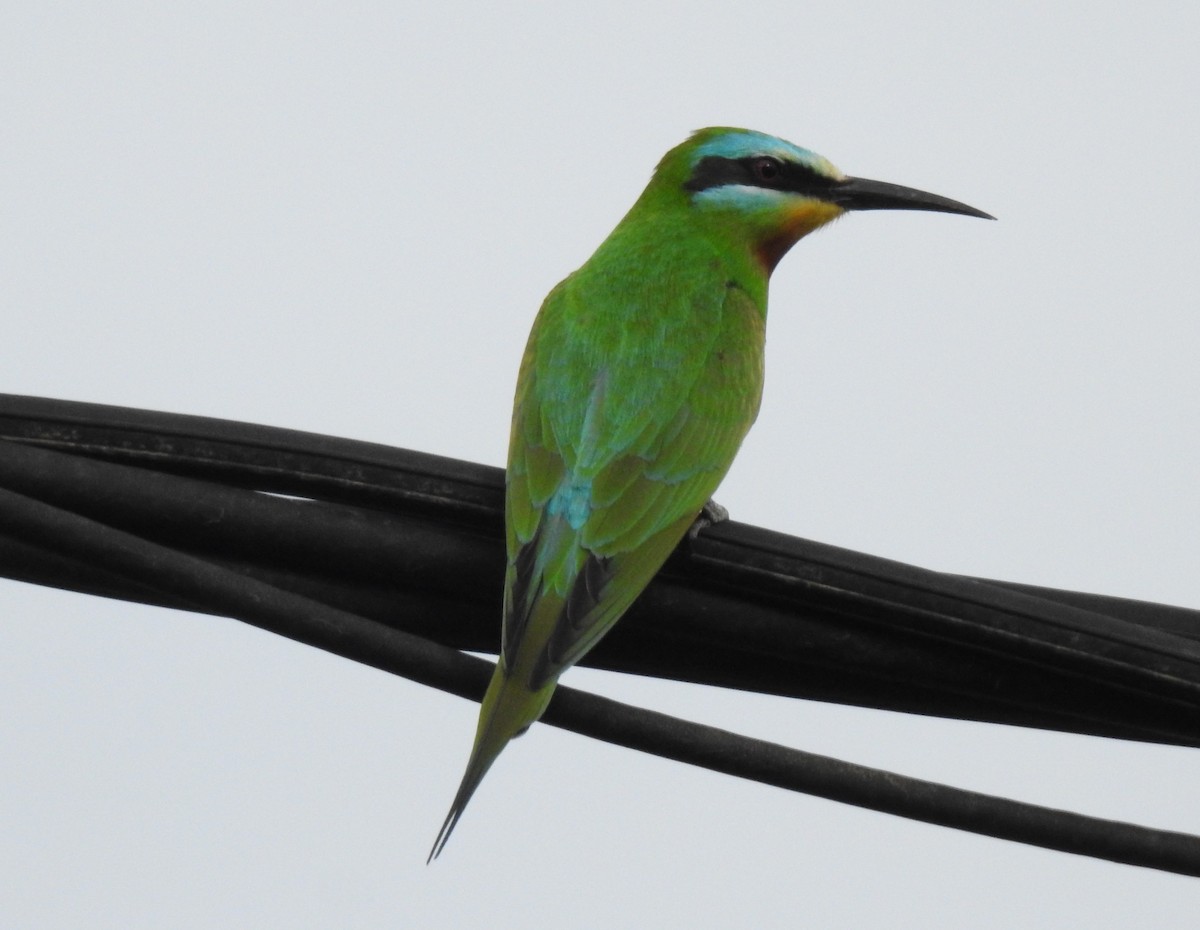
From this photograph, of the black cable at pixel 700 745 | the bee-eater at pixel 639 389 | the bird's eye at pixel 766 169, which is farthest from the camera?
the bird's eye at pixel 766 169

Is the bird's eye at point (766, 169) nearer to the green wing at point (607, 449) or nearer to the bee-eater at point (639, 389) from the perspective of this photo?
the bee-eater at point (639, 389)

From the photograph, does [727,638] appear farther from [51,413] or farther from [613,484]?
[51,413]

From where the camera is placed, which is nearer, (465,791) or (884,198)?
(465,791)

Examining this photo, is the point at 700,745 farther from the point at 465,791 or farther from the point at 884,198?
the point at 884,198

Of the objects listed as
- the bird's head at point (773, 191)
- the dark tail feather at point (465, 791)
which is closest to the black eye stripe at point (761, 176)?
the bird's head at point (773, 191)

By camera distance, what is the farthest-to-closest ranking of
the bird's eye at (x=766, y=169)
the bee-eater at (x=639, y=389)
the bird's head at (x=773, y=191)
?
the bird's eye at (x=766, y=169), the bird's head at (x=773, y=191), the bee-eater at (x=639, y=389)

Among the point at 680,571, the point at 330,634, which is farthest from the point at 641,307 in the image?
the point at 330,634

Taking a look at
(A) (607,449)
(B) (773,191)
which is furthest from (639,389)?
(B) (773,191)
